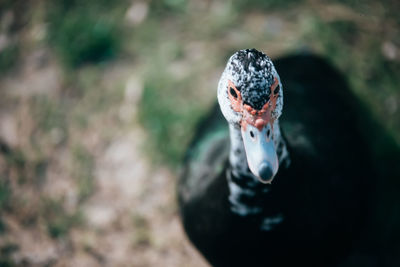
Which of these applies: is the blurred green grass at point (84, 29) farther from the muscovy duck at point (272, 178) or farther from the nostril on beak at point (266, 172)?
the nostril on beak at point (266, 172)

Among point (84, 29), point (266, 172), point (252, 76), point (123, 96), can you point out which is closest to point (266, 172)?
point (266, 172)

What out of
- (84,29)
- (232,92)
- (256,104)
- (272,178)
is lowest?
(272,178)

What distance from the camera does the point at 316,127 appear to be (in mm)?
1992

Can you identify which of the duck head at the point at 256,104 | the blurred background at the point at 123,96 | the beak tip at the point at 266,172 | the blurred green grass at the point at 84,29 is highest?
the blurred green grass at the point at 84,29

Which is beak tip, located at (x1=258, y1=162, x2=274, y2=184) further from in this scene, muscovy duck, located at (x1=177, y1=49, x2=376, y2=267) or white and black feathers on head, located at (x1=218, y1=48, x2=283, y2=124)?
white and black feathers on head, located at (x1=218, y1=48, x2=283, y2=124)

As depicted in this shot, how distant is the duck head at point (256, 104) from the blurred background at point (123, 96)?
1.27 metres

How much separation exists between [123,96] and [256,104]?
1909 mm

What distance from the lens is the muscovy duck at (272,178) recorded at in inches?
52.4

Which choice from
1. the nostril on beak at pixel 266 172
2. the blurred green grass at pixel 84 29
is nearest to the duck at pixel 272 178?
the nostril on beak at pixel 266 172

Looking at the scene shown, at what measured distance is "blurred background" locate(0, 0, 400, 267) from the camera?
248 cm

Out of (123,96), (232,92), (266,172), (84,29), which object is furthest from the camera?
(84,29)

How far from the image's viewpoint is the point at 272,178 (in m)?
1.29

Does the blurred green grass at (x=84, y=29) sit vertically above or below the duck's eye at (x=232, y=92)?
above

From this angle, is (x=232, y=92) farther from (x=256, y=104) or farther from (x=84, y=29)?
(x=84, y=29)
